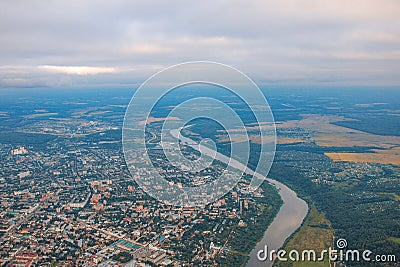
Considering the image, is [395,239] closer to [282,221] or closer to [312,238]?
[312,238]

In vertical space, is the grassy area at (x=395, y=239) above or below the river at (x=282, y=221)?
above

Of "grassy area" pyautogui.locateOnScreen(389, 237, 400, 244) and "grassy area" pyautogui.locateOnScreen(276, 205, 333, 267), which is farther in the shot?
"grassy area" pyautogui.locateOnScreen(389, 237, 400, 244)

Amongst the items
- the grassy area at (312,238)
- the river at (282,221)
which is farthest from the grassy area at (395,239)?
the river at (282,221)

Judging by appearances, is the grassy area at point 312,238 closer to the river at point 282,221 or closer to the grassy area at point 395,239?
the river at point 282,221

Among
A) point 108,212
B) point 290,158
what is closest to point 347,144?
point 290,158

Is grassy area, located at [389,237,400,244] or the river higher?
grassy area, located at [389,237,400,244]

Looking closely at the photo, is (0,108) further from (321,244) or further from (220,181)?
(321,244)

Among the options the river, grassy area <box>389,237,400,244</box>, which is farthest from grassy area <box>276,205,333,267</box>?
grassy area <box>389,237,400,244</box>

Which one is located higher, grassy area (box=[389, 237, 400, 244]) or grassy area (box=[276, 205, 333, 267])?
grassy area (box=[389, 237, 400, 244])

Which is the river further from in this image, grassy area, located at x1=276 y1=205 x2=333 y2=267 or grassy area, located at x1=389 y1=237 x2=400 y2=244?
grassy area, located at x1=389 y1=237 x2=400 y2=244
